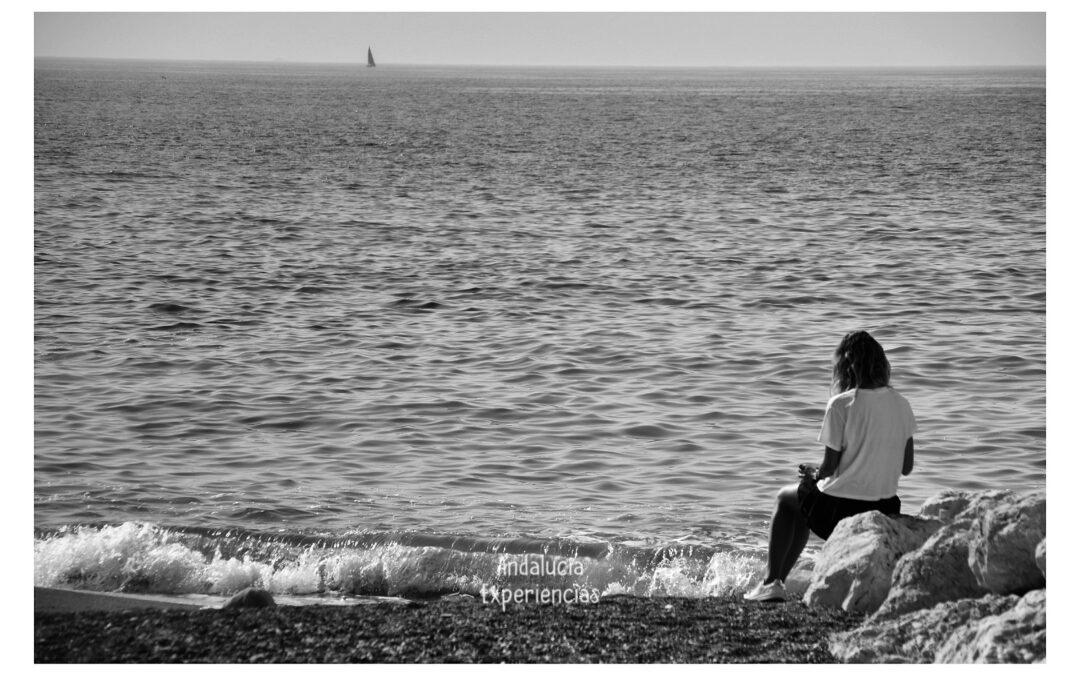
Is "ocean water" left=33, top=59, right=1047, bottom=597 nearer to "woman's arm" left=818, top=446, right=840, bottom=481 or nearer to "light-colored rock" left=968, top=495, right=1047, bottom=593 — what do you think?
"woman's arm" left=818, top=446, right=840, bottom=481

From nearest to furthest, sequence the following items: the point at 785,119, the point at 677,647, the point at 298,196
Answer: the point at 677,647 < the point at 298,196 < the point at 785,119

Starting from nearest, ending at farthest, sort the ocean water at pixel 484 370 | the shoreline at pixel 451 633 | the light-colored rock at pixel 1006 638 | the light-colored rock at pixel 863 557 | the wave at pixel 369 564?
the light-colored rock at pixel 1006 638, the shoreline at pixel 451 633, the light-colored rock at pixel 863 557, the wave at pixel 369 564, the ocean water at pixel 484 370

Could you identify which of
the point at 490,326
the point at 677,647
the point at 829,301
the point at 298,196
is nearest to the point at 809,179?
the point at 298,196

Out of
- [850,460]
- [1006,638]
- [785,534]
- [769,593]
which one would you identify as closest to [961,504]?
[850,460]

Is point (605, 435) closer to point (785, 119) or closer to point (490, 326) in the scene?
point (490, 326)

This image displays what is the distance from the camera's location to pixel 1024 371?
11.3m

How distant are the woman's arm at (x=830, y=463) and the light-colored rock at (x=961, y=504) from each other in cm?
64

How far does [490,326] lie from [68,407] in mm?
4961

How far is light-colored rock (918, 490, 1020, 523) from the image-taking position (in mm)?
5816

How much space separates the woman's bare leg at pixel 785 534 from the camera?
6129mm

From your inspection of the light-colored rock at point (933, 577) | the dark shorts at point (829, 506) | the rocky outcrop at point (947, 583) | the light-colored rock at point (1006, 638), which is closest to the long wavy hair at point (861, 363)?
the dark shorts at point (829, 506)

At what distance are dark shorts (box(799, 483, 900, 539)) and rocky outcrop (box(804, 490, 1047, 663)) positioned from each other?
0.30 feet

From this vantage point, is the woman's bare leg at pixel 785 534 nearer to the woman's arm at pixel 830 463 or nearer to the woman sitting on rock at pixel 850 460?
the woman sitting on rock at pixel 850 460
